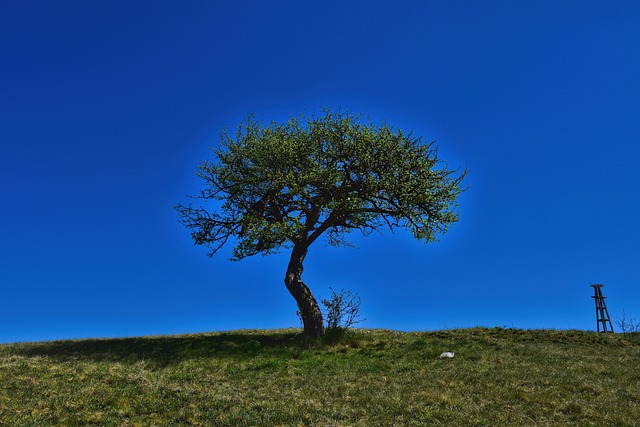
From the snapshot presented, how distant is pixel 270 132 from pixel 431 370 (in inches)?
799

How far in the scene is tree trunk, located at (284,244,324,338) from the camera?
104ft

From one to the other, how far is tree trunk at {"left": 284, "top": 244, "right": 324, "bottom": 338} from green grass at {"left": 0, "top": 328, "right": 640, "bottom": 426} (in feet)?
3.79

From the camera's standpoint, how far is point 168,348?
100ft

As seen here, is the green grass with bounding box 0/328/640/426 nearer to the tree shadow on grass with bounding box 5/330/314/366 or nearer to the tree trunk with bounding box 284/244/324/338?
the tree shadow on grass with bounding box 5/330/314/366

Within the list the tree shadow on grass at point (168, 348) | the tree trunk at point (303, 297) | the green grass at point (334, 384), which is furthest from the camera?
the tree trunk at point (303, 297)

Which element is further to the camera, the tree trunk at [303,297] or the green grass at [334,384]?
the tree trunk at [303,297]

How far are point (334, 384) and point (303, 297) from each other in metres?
12.0

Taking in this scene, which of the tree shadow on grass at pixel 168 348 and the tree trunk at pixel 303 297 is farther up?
the tree trunk at pixel 303 297

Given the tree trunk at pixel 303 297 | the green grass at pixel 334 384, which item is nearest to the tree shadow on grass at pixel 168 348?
the green grass at pixel 334 384

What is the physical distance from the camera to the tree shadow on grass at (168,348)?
1093 inches

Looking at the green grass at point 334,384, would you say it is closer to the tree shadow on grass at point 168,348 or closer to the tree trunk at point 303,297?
the tree shadow on grass at point 168,348

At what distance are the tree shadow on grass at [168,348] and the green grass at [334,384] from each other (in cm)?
13

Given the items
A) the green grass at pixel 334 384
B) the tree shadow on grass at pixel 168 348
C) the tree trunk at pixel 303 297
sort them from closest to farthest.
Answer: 1. the green grass at pixel 334 384
2. the tree shadow on grass at pixel 168 348
3. the tree trunk at pixel 303 297

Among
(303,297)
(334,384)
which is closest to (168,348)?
(303,297)
